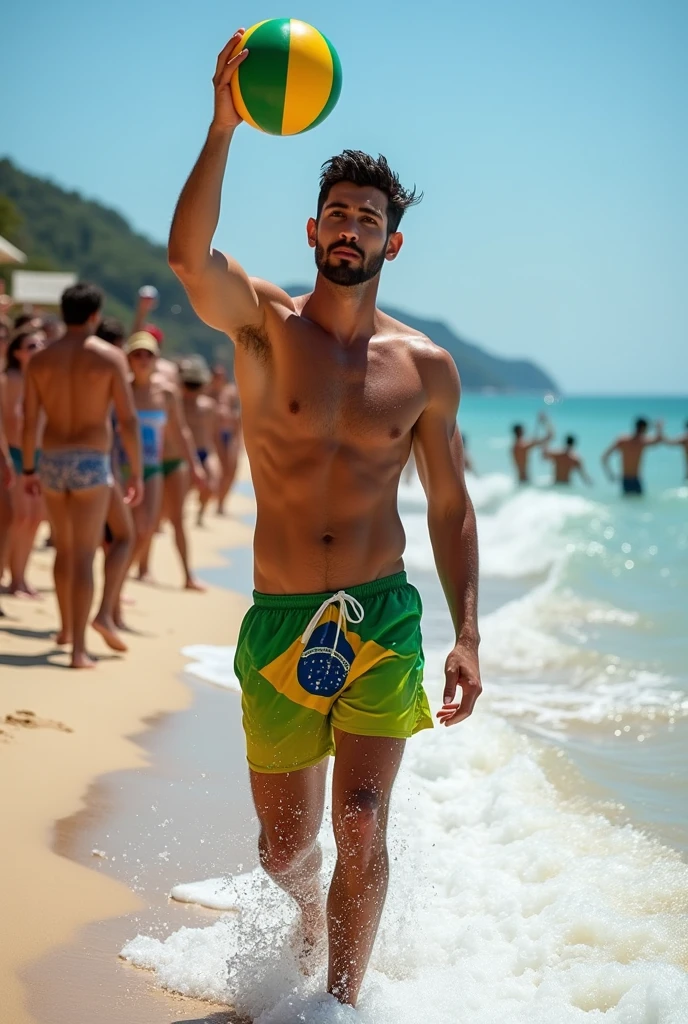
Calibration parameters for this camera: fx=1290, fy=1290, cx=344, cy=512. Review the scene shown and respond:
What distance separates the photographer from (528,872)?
4.95m

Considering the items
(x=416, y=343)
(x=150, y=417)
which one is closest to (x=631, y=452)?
(x=150, y=417)

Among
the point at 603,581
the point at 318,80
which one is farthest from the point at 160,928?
the point at 603,581

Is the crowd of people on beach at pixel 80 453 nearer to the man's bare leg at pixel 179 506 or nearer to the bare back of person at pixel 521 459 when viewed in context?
the man's bare leg at pixel 179 506

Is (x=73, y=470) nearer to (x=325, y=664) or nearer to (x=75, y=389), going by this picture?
(x=75, y=389)

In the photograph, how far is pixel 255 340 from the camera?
357 cm

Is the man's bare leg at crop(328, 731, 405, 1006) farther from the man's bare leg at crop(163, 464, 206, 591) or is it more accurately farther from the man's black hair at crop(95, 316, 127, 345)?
the man's bare leg at crop(163, 464, 206, 591)

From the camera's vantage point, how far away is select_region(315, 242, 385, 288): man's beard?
3.59 m

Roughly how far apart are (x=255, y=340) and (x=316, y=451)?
1.15 ft

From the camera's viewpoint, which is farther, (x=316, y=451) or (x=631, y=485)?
(x=631, y=485)

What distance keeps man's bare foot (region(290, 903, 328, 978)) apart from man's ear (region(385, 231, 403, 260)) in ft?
6.30

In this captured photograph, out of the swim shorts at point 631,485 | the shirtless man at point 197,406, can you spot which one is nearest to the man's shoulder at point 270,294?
the shirtless man at point 197,406

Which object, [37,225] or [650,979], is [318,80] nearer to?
[650,979]

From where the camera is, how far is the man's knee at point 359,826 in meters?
3.31

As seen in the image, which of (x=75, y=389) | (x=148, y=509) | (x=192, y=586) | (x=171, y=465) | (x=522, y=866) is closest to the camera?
A: (x=522, y=866)
